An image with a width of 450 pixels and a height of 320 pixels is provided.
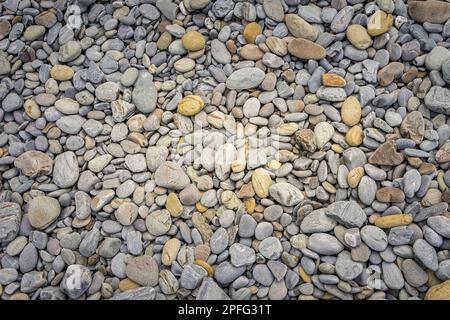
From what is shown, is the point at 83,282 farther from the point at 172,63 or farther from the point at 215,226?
the point at 172,63

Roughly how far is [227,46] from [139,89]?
11.2 inches

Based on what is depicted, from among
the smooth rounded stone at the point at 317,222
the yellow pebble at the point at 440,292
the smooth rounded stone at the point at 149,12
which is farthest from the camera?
the smooth rounded stone at the point at 149,12

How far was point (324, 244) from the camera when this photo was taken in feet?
3.19

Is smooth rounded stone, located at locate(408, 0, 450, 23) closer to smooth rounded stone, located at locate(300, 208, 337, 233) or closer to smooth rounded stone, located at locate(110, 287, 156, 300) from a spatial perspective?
smooth rounded stone, located at locate(300, 208, 337, 233)

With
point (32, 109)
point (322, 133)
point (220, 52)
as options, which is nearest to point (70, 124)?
point (32, 109)

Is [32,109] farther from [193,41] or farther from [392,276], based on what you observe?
[392,276]

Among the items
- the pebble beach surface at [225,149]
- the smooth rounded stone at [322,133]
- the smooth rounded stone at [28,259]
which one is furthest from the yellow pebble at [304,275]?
the smooth rounded stone at [28,259]

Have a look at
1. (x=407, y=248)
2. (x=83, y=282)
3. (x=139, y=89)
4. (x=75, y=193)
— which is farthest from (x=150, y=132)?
(x=407, y=248)

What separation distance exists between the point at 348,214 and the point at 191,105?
496mm

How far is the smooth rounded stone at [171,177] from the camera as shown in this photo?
1049 mm

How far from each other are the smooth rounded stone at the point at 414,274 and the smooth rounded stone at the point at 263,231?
12.6 inches

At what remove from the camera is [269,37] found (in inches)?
46.6

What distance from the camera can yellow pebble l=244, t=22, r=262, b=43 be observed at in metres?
1.18

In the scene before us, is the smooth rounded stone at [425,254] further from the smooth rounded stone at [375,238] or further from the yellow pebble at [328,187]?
the yellow pebble at [328,187]
